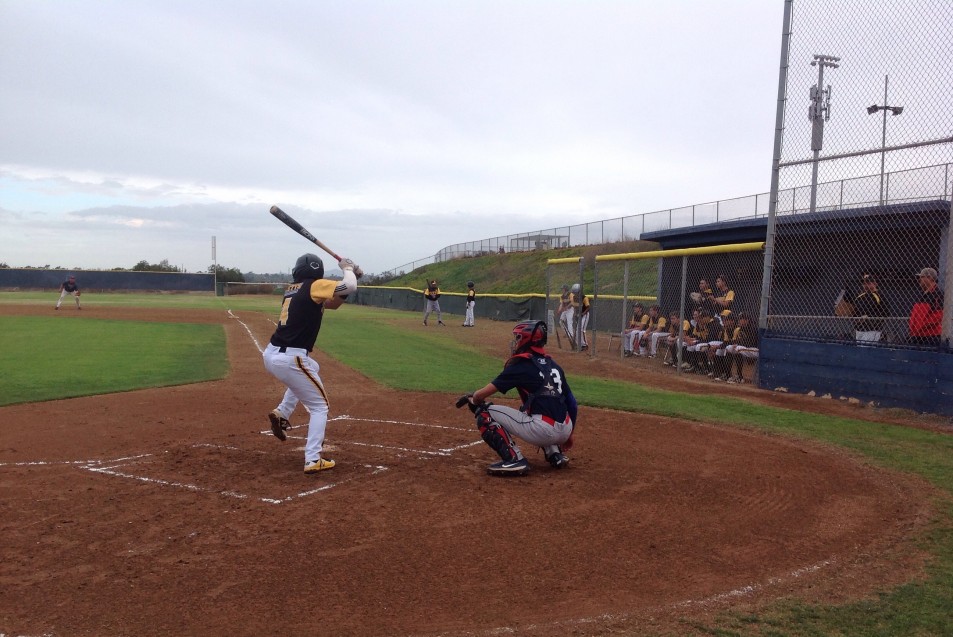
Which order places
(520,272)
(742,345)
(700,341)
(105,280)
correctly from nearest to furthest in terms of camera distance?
(742,345) < (700,341) < (520,272) < (105,280)

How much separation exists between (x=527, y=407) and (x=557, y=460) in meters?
0.67

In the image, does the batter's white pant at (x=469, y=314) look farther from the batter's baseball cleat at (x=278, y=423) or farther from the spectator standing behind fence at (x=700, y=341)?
the batter's baseball cleat at (x=278, y=423)

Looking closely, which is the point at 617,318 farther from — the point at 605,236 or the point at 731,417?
the point at 605,236

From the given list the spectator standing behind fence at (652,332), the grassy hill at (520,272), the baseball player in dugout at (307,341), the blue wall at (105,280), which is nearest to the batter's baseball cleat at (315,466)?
the baseball player in dugout at (307,341)

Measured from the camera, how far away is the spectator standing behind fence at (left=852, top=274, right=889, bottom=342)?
1120cm

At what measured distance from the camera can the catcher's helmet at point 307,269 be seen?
7.10 metres

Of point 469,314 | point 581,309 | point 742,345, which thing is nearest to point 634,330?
point 581,309

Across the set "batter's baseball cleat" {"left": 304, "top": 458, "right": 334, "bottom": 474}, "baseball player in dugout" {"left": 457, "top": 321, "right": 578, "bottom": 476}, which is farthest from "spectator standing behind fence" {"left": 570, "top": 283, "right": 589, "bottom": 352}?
"batter's baseball cleat" {"left": 304, "top": 458, "right": 334, "bottom": 474}

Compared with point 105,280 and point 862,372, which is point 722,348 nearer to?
point 862,372

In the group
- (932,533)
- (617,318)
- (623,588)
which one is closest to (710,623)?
(623,588)

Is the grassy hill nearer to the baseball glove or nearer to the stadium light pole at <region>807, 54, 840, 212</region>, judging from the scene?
the stadium light pole at <region>807, 54, 840, 212</region>

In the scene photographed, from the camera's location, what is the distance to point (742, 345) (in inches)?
547

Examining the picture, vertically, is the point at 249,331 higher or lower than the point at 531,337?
lower

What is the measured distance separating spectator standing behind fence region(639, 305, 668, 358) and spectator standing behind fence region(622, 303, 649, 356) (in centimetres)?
16
